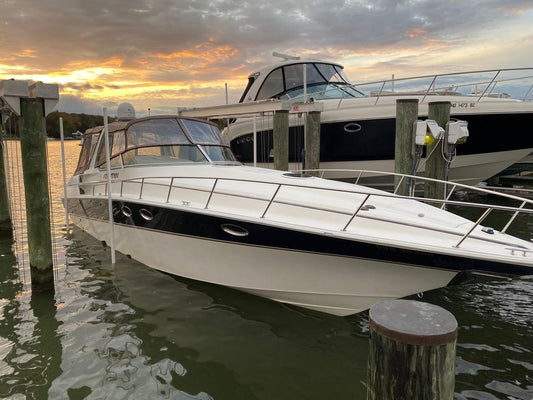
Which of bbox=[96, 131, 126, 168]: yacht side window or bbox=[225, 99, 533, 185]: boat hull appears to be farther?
bbox=[225, 99, 533, 185]: boat hull

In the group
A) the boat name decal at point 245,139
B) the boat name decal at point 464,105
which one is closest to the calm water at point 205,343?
the boat name decal at point 464,105

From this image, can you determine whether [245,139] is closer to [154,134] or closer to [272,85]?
[272,85]

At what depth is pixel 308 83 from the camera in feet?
38.8

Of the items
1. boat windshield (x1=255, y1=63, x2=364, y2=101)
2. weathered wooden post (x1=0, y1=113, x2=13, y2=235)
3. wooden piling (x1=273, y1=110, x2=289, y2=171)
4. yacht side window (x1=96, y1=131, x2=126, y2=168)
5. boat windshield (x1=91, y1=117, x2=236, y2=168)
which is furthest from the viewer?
boat windshield (x1=255, y1=63, x2=364, y2=101)

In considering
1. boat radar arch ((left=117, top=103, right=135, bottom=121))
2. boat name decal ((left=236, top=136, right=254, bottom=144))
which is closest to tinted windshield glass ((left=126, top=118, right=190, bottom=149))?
boat radar arch ((left=117, top=103, right=135, bottom=121))

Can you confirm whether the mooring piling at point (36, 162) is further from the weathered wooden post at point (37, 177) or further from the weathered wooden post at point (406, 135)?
the weathered wooden post at point (406, 135)

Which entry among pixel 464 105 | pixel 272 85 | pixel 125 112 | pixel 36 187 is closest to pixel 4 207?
pixel 125 112

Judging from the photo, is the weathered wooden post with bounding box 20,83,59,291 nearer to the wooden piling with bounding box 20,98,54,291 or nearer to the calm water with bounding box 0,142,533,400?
the wooden piling with bounding box 20,98,54,291

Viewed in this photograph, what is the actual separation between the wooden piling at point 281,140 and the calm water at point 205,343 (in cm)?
406

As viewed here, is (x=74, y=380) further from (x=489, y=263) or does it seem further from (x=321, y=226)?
(x=489, y=263)

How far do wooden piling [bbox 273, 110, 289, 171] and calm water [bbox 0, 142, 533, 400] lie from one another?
13.3ft

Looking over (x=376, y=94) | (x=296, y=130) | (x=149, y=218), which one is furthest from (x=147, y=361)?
(x=376, y=94)

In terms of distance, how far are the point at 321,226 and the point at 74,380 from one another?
265 centimetres

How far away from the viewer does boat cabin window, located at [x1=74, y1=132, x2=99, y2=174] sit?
24.3ft
